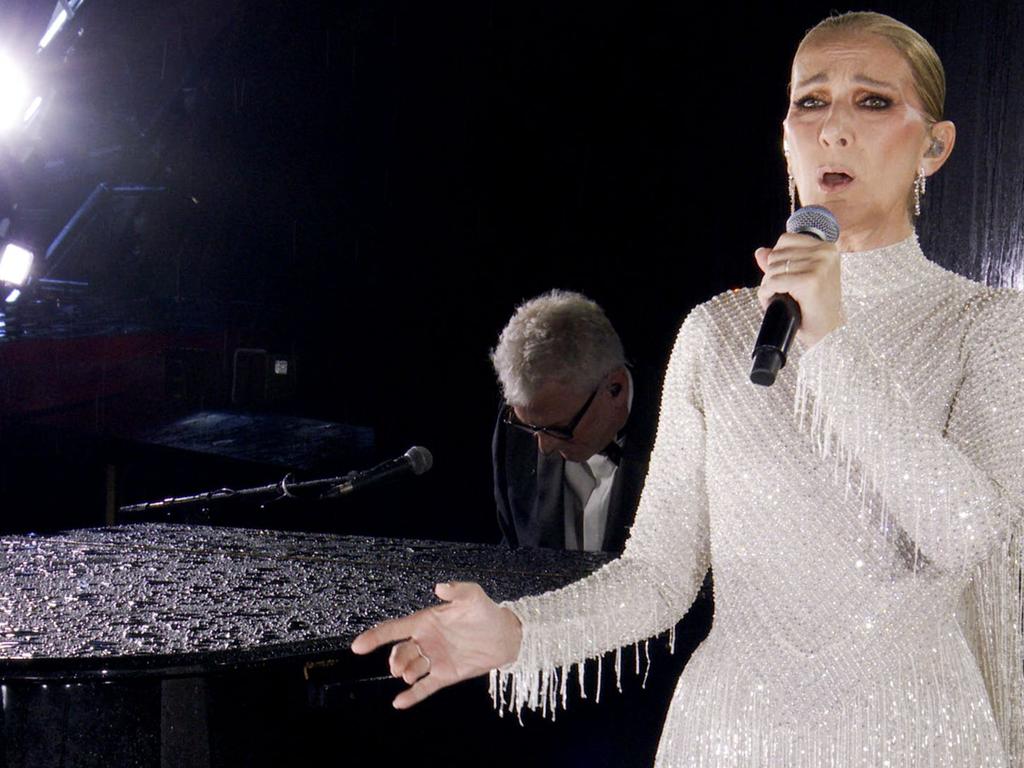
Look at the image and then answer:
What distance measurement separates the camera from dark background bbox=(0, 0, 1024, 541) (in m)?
2.98

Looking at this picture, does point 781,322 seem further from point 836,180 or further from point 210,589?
point 210,589

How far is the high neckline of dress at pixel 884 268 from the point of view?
1067 mm

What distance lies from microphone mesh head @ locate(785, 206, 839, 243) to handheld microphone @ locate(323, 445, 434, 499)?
1.37 m

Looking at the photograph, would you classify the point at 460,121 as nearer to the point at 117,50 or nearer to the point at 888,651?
the point at 888,651

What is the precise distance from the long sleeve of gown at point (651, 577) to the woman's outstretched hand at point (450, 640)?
33mm

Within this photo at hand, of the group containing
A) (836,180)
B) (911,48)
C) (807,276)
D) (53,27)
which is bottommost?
(807,276)

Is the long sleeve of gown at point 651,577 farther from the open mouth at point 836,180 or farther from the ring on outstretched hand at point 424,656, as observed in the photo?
the open mouth at point 836,180

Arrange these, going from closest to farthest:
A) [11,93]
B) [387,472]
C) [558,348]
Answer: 1. [387,472]
2. [558,348]
3. [11,93]

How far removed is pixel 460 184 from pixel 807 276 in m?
3.65

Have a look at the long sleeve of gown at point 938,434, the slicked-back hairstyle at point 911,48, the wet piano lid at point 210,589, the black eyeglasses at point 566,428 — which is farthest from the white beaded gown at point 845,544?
the black eyeglasses at point 566,428

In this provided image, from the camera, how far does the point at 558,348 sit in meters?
3.15

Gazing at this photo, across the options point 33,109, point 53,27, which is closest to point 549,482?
point 33,109

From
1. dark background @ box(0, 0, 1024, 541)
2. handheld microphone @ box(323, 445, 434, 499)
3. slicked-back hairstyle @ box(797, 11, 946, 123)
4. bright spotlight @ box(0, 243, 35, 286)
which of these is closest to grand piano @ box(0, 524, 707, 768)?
handheld microphone @ box(323, 445, 434, 499)

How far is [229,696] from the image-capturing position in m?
1.64
